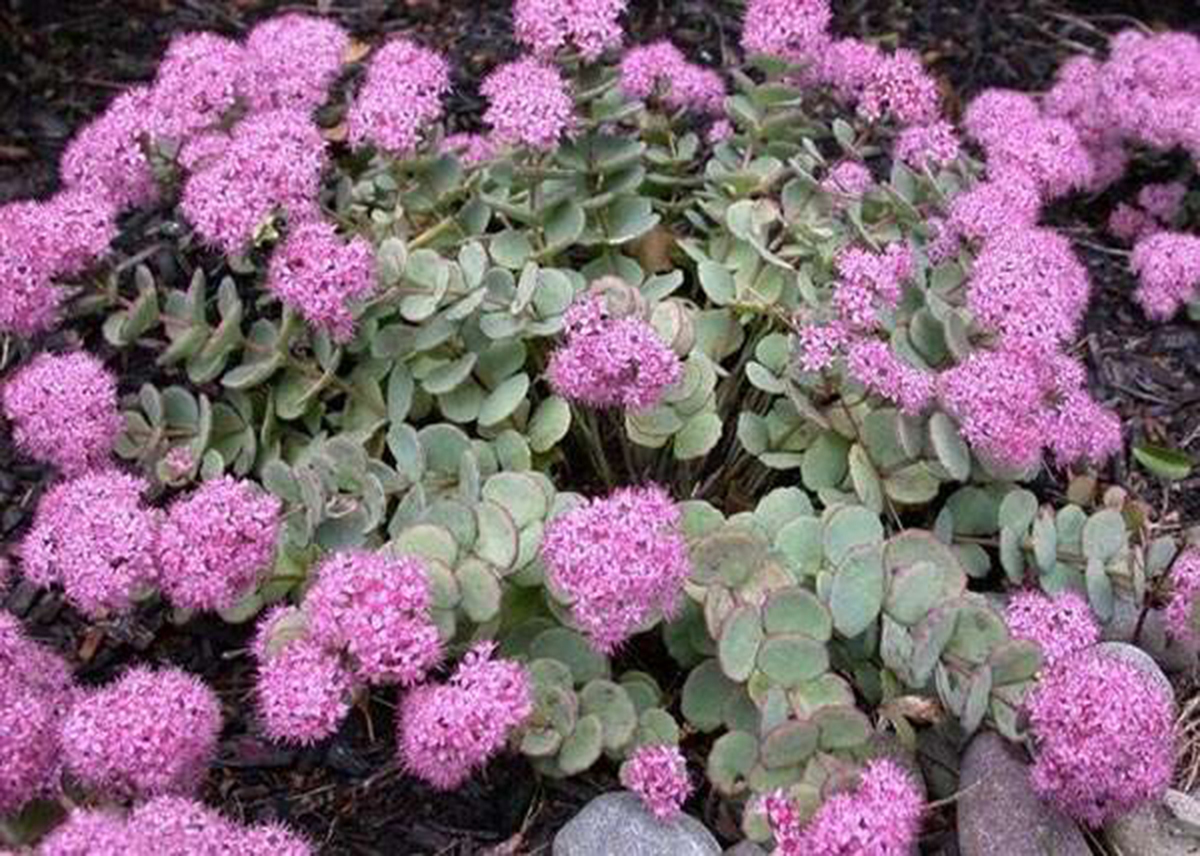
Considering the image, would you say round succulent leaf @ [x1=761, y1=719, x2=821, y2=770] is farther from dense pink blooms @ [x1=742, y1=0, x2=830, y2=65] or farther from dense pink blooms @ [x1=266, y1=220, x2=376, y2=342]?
dense pink blooms @ [x1=742, y1=0, x2=830, y2=65]

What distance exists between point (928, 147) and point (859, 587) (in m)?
1.04

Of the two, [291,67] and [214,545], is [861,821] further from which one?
[291,67]

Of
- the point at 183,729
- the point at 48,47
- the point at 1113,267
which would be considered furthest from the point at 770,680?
the point at 48,47

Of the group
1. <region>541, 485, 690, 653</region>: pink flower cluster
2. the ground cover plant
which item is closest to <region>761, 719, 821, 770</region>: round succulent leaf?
the ground cover plant

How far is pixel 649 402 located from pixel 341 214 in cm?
80

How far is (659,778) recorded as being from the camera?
7.51ft

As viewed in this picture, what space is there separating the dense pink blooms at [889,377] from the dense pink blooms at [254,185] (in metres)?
0.95

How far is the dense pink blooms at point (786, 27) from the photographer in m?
3.01

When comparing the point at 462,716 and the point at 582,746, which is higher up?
the point at 462,716

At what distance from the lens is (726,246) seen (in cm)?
306

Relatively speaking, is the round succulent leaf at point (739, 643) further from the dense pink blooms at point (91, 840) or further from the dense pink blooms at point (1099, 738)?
the dense pink blooms at point (91, 840)

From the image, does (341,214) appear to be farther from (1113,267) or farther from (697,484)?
(1113,267)

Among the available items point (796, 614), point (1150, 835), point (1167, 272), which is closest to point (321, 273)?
point (796, 614)

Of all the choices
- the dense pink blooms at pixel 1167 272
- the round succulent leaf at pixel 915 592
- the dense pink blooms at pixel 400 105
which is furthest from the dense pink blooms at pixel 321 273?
the dense pink blooms at pixel 1167 272
